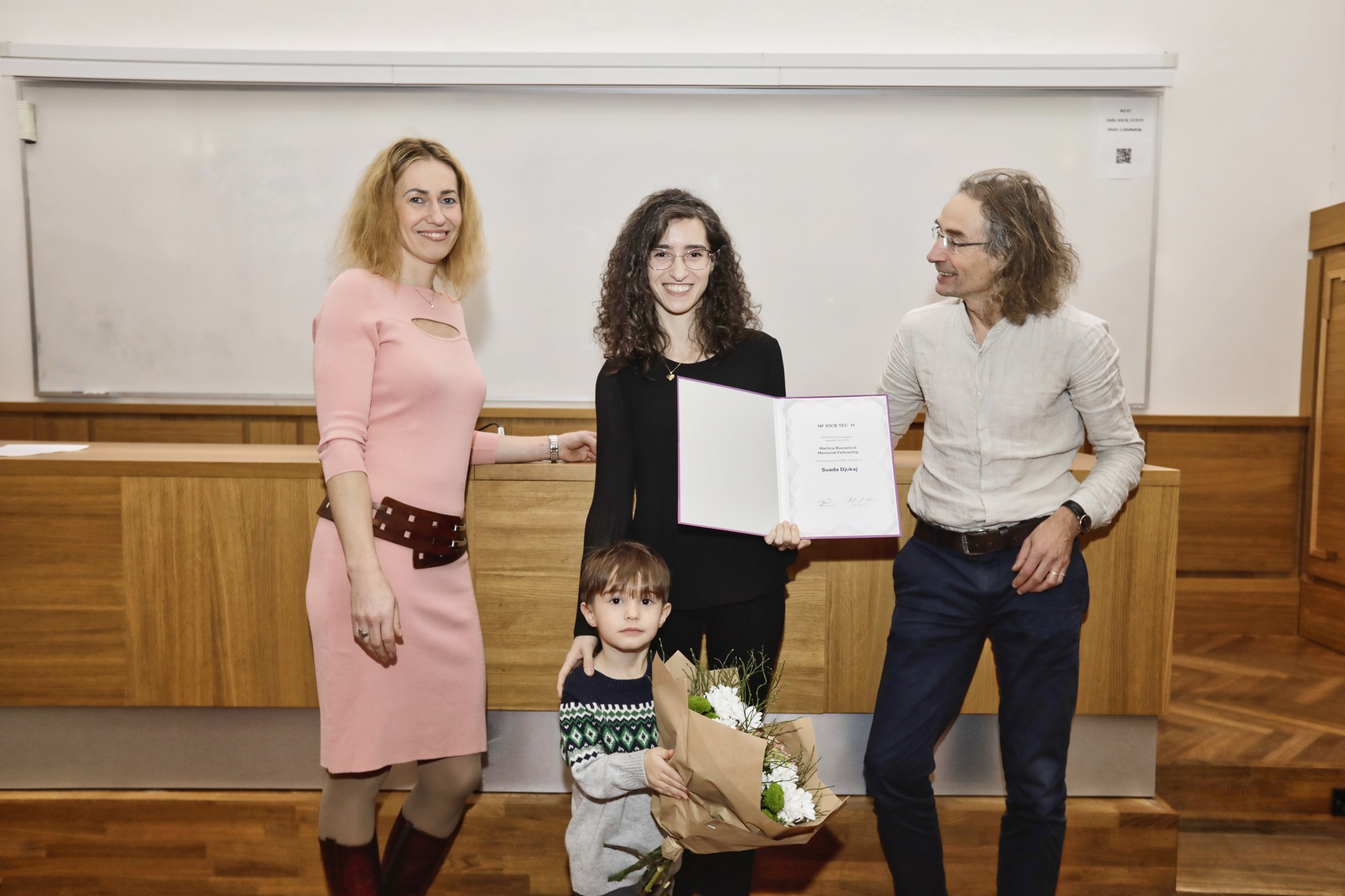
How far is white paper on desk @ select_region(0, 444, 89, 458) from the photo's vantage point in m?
2.27

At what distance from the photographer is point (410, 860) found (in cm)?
183

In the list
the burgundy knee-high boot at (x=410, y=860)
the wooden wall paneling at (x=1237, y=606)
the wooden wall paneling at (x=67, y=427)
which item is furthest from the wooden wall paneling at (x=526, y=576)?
the wooden wall paneling at (x=1237, y=606)

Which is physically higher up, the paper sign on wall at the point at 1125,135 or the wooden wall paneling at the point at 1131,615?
the paper sign on wall at the point at 1125,135

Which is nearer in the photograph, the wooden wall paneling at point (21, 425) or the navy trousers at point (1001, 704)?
the navy trousers at point (1001, 704)

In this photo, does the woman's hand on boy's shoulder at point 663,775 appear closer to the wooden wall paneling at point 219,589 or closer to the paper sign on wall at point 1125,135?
the wooden wall paneling at point 219,589

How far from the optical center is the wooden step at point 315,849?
2.32 meters

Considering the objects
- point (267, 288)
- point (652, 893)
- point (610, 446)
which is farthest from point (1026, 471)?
point (267, 288)

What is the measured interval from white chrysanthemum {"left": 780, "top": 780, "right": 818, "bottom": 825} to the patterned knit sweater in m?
0.26

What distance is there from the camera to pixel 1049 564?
1712 millimetres

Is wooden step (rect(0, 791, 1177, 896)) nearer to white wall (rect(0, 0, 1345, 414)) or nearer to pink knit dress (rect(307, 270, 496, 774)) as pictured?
pink knit dress (rect(307, 270, 496, 774))

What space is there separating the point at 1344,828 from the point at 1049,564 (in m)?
1.84

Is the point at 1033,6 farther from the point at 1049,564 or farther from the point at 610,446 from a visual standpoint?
the point at 610,446

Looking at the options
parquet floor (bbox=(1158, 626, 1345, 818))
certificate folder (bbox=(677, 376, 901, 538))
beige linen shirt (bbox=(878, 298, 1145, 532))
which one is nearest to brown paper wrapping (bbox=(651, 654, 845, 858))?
certificate folder (bbox=(677, 376, 901, 538))

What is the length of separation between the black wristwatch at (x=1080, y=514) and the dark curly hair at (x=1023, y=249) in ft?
1.30
